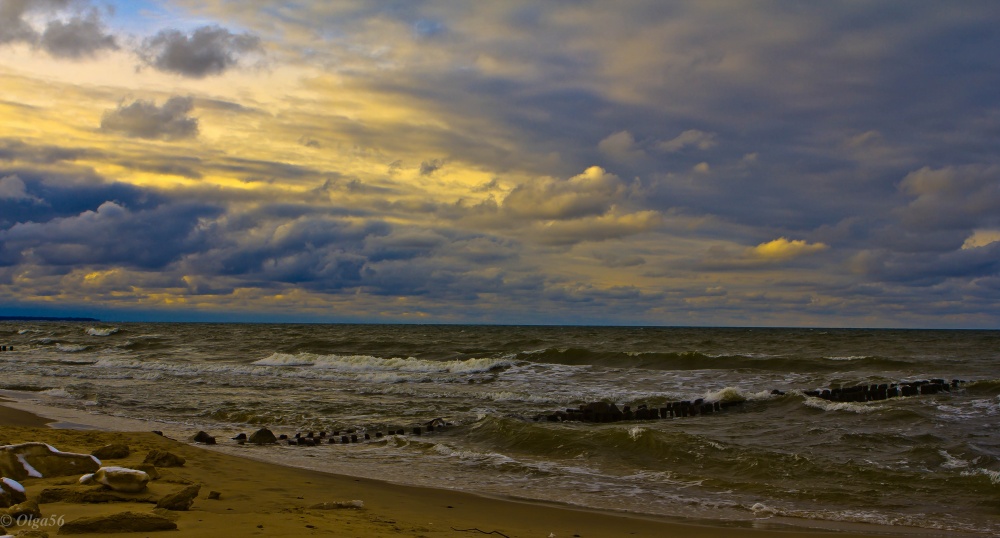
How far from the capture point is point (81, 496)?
6.96 m

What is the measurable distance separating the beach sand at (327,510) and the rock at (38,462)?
216 mm

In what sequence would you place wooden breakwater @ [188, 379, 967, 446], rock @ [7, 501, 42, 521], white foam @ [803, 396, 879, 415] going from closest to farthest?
rock @ [7, 501, 42, 521]
wooden breakwater @ [188, 379, 967, 446]
white foam @ [803, 396, 879, 415]

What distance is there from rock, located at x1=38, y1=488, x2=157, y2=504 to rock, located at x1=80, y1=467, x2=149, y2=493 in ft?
0.29

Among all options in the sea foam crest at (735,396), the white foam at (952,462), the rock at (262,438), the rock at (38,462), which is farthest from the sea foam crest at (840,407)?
the rock at (38,462)

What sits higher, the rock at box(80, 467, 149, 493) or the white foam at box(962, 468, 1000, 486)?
the rock at box(80, 467, 149, 493)

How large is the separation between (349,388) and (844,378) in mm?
21653

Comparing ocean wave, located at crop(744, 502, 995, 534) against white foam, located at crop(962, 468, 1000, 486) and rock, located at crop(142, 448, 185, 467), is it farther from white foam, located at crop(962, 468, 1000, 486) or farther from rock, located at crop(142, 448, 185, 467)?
rock, located at crop(142, 448, 185, 467)

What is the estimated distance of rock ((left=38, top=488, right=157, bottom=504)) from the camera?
22.7 feet

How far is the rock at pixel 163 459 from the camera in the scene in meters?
10.3

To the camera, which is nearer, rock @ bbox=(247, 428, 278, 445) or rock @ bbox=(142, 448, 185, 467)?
rock @ bbox=(142, 448, 185, 467)

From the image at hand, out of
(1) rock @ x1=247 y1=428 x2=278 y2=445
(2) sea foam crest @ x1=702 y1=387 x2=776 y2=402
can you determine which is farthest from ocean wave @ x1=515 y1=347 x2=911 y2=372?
(1) rock @ x1=247 y1=428 x2=278 y2=445

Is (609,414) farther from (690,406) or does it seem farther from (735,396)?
(735,396)

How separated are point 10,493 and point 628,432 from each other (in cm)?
1096

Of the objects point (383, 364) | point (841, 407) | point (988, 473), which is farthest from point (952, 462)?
point (383, 364)
